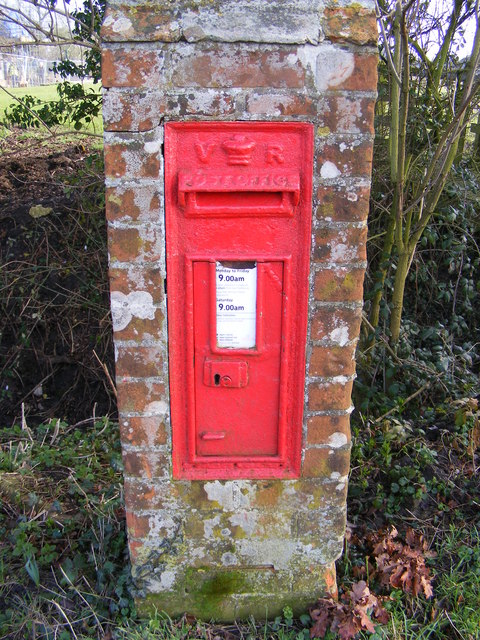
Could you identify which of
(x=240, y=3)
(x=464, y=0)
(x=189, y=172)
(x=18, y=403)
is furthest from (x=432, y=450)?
Answer: (x=18, y=403)

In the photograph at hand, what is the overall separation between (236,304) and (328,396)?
0.42 m

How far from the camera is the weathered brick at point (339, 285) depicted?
1.64 m

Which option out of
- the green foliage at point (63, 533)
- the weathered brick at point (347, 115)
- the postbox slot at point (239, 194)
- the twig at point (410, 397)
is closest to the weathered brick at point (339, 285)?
the postbox slot at point (239, 194)

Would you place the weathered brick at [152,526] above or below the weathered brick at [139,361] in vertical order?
below

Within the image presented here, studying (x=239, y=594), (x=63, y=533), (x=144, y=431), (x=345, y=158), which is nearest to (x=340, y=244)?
(x=345, y=158)

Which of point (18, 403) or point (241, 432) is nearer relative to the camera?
point (241, 432)

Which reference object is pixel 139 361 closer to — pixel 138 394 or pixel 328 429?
pixel 138 394

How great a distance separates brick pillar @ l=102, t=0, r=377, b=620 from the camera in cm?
145

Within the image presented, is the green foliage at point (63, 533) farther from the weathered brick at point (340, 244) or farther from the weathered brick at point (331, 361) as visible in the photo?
the weathered brick at point (340, 244)

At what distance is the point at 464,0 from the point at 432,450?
2594 mm

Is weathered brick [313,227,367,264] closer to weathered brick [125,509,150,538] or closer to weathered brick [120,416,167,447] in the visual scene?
weathered brick [120,416,167,447]

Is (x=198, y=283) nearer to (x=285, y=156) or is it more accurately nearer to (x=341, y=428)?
(x=285, y=156)

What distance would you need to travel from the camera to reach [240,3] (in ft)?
4.74

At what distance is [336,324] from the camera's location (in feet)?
5.55
